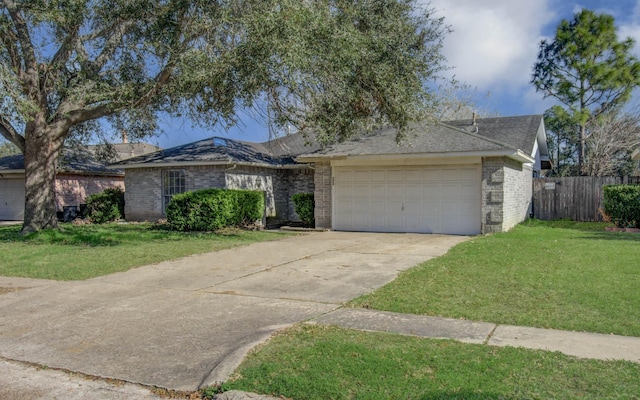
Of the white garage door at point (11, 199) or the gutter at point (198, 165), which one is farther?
the white garage door at point (11, 199)

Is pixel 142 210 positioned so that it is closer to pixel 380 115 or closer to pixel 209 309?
pixel 380 115

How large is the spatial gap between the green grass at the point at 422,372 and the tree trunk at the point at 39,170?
1269 cm

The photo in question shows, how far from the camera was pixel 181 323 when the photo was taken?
6102 millimetres

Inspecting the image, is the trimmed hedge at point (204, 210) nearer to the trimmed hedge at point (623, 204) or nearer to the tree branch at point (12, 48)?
the tree branch at point (12, 48)

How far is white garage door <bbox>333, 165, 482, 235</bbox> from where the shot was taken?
15.2 meters

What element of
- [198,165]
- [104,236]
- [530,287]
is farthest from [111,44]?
[530,287]

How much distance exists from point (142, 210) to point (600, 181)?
717 inches

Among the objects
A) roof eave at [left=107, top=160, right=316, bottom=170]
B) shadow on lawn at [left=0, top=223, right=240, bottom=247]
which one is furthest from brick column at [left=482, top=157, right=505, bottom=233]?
shadow on lawn at [left=0, top=223, right=240, bottom=247]

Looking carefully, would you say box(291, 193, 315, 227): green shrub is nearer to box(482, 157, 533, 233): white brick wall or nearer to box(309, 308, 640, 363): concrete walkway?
box(482, 157, 533, 233): white brick wall

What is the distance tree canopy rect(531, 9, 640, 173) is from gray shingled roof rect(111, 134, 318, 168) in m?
16.5

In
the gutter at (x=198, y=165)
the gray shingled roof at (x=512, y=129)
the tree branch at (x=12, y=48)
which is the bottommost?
the gutter at (x=198, y=165)

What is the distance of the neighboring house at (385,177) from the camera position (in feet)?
48.9

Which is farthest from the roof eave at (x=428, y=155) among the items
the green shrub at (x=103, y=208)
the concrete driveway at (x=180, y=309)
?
the green shrub at (x=103, y=208)

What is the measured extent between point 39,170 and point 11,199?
12044 millimetres
